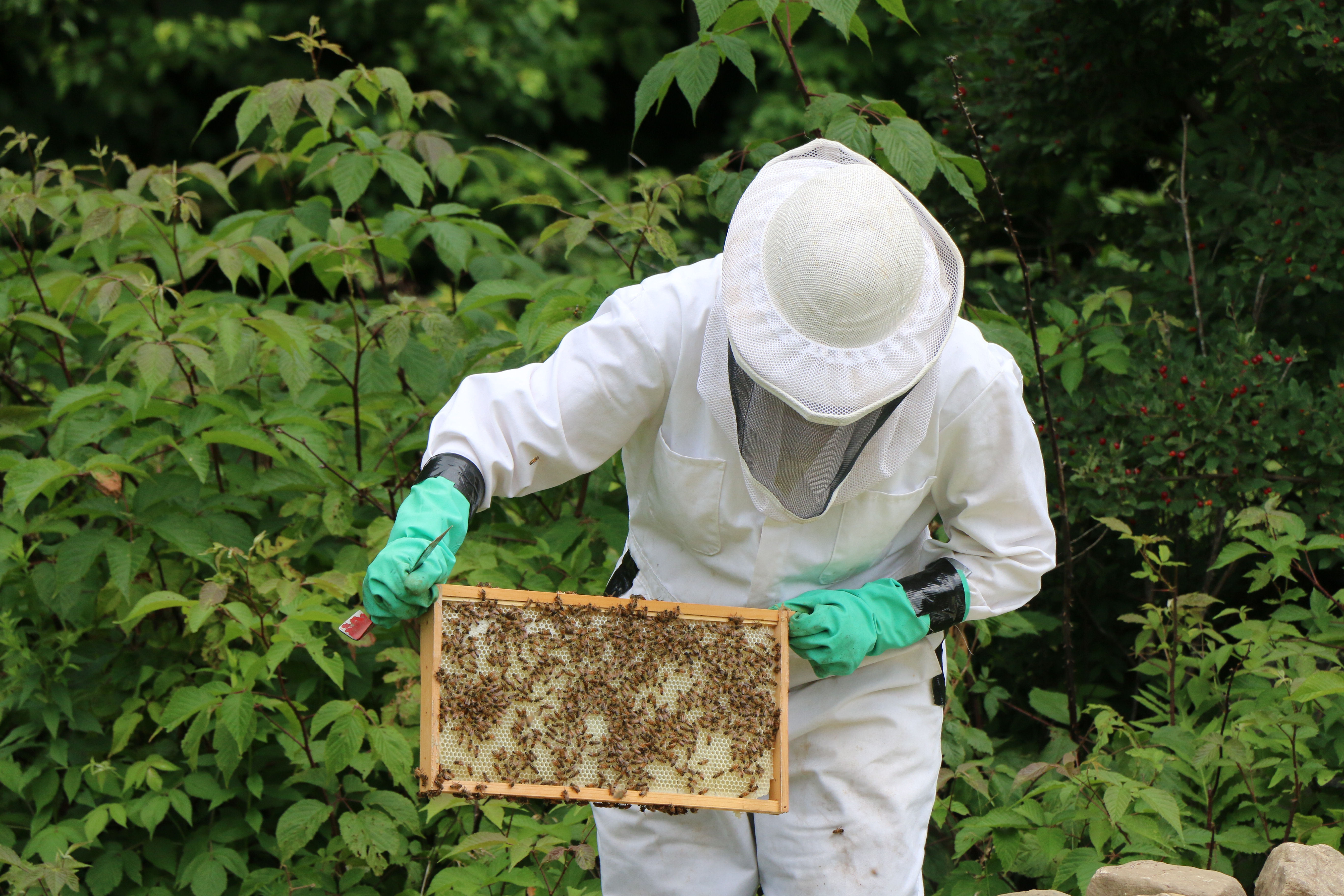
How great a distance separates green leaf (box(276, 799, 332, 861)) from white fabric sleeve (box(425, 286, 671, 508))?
123 centimetres

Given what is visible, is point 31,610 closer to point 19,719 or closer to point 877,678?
point 19,719

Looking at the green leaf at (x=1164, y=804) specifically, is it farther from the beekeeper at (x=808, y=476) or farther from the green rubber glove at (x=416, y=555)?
the green rubber glove at (x=416, y=555)

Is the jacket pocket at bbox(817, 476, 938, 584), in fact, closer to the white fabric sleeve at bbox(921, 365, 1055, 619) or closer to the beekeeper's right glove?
the white fabric sleeve at bbox(921, 365, 1055, 619)

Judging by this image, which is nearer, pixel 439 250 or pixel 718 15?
pixel 718 15

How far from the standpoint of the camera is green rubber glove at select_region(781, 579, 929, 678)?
2.24 meters

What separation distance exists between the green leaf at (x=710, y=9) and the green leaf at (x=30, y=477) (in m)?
2.14

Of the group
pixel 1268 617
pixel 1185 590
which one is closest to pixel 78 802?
pixel 1185 590

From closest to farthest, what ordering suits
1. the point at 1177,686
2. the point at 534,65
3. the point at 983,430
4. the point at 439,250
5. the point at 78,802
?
the point at 983,430 → the point at 78,802 → the point at 1177,686 → the point at 439,250 → the point at 534,65

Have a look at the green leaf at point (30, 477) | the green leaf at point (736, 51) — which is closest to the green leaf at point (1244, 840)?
the green leaf at point (736, 51)

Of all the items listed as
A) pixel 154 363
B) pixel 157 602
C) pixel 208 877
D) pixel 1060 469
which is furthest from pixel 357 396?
pixel 1060 469

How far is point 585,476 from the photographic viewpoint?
3.74 metres

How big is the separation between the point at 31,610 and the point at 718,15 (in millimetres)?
2680

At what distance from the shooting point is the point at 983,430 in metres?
2.29

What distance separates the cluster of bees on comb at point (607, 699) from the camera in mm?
2236
